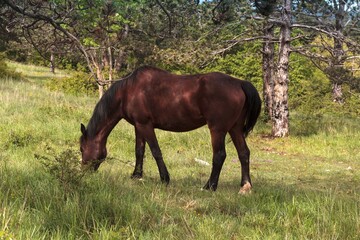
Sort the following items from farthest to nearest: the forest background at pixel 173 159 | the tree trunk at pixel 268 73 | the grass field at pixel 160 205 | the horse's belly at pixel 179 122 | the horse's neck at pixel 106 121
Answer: the tree trunk at pixel 268 73, the horse's neck at pixel 106 121, the horse's belly at pixel 179 122, the forest background at pixel 173 159, the grass field at pixel 160 205

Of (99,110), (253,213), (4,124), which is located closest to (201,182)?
(99,110)

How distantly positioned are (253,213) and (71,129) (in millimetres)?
6699

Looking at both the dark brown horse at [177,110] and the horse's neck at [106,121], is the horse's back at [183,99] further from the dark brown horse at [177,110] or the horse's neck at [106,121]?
the horse's neck at [106,121]

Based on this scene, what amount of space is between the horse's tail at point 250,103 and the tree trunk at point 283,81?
660 centimetres

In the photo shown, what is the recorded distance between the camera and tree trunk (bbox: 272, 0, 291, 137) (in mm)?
11805

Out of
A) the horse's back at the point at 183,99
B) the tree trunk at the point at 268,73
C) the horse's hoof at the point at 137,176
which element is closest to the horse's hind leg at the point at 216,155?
the horse's back at the point at 183,99

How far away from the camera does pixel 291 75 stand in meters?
28.1

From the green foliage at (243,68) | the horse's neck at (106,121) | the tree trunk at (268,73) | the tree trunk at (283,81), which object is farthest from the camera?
the green foliage at (243,68)

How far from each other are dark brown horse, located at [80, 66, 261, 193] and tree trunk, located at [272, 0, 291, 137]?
6.56m

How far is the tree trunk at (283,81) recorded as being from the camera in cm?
1180

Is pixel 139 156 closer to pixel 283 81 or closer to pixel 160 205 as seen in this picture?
pixel 160 205

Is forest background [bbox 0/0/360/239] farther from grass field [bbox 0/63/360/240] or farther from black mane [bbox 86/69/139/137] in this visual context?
black mane [bbox 86/69/139/137]

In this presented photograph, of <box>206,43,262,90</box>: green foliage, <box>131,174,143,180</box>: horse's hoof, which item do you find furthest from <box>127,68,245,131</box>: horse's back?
<box>206,43,262,90</box>: green foliage

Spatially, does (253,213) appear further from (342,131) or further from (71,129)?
(342,131)
